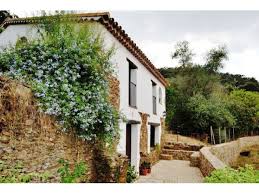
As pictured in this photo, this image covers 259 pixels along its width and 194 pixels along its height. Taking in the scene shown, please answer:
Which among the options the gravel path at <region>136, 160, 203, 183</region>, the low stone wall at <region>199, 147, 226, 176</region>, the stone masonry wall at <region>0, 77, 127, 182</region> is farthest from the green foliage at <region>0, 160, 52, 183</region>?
the gravel path at <region>136, 160, 203, 183</region>

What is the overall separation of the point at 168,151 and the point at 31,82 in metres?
11.0

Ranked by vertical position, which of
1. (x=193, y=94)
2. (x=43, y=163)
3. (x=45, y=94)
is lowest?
(x=43, y=163)

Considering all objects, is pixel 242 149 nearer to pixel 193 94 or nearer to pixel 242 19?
pixel 193 94

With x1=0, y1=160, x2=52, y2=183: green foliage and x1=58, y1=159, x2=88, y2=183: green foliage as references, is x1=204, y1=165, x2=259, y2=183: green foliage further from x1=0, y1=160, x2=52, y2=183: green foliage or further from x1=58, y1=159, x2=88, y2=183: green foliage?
x1=0, y1=160, x2=52, y2=183: green foliage

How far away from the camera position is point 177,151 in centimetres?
1539

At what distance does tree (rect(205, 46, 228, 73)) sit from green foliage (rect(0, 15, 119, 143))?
38.4 feet

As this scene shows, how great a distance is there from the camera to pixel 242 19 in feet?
27.8

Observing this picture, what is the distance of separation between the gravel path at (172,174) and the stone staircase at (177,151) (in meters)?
1.16

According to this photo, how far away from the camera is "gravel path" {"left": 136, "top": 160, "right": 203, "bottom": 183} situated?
32.0 ft

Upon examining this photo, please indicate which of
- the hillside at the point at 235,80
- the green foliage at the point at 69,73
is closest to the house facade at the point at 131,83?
the green foliage at the point at 69,73

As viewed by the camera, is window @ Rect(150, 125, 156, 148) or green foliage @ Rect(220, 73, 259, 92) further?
window @ Rect(150, 125, 156, 148)

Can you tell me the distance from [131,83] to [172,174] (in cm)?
334
